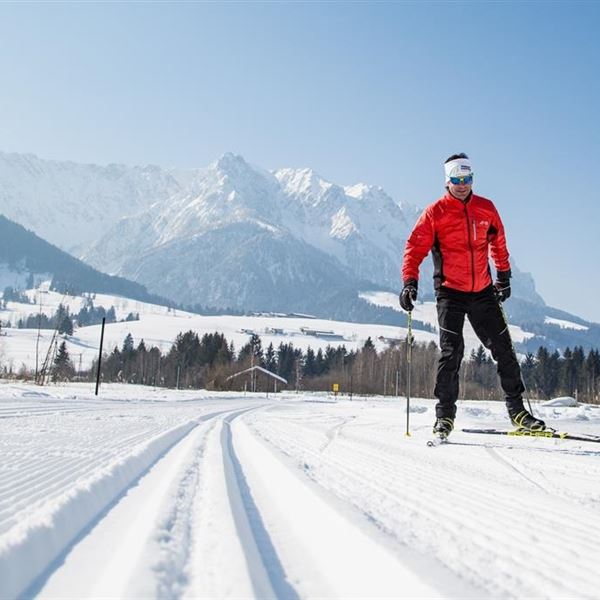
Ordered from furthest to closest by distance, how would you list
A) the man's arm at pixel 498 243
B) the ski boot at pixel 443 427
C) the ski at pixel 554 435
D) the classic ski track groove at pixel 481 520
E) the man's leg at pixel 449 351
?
the man's arm at pixel 498 243, the man's leg at pixel 449 351, the ski boot at pixel 443 427, the ski at pixel 554 435, the classic ski track groove at pixel 481 520

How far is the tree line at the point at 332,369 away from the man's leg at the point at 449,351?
75.4 metres

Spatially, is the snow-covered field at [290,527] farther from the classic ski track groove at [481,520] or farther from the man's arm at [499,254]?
the man's arm at [499,254]

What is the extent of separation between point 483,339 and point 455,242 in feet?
3.21

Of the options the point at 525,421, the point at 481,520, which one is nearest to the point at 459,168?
the point at 525,421

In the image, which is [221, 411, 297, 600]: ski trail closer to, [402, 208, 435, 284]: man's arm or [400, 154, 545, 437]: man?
[400, 154, 545, 437]: man

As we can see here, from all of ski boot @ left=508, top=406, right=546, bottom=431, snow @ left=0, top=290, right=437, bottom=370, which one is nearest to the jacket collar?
ski boot @ left=508, top=406, right=546, bottom=431

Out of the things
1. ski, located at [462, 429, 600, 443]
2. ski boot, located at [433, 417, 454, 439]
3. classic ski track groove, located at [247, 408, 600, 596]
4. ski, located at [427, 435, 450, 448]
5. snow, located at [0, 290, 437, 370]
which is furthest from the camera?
snow, located at [0, 290, 437, 370]

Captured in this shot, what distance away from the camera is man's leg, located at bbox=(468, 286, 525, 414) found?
5109 millimetres

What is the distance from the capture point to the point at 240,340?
14312 cm

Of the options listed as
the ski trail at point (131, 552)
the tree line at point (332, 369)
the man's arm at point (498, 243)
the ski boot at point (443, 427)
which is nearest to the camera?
the ski trail at point (131, 552)

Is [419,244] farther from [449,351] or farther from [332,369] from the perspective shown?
[332,369]

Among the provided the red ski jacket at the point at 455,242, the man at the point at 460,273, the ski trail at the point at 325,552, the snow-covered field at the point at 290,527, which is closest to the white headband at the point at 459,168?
the man at the point at 460,273

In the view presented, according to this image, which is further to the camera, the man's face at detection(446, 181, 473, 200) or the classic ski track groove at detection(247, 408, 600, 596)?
the man's face at detection(446, 181, 473, 200)

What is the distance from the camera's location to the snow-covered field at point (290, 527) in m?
1.15
